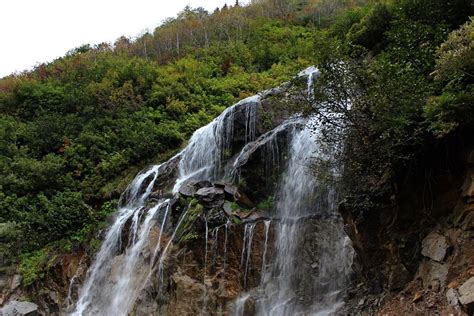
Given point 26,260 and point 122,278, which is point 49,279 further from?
point 122,278

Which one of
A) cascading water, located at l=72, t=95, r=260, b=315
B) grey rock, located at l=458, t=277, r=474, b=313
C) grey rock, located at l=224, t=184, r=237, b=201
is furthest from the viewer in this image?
cascading water, located at l=72, t=95, r=260, b=315

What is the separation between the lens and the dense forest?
23.4ft

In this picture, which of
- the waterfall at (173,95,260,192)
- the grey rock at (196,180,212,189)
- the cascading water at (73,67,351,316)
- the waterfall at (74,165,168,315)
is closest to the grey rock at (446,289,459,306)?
the cascading water at (73,67,351,316)

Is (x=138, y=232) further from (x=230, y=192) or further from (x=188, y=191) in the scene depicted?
(x=230, y=192)

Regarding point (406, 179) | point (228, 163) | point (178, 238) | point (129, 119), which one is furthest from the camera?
point (129, 119)

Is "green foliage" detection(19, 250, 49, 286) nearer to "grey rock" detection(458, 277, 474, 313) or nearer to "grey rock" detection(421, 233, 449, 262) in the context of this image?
"grey rock" detection(421, 233, 449, 262)

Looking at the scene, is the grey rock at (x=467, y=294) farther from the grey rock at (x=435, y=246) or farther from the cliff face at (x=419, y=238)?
the grey rock at (x=435, y=246)

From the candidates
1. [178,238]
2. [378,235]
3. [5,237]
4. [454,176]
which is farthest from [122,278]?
[454,176]

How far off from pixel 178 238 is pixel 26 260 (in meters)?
6.65

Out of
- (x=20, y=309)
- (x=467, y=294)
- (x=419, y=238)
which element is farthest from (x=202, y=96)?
(x=467, y=294)

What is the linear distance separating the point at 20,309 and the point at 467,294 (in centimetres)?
1191

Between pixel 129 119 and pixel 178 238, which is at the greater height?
pixel 129 119

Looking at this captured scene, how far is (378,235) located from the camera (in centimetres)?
791

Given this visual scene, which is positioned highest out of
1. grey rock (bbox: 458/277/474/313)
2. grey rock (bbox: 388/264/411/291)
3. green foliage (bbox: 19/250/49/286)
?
grey rock (bbox: 458/277/474/313)
